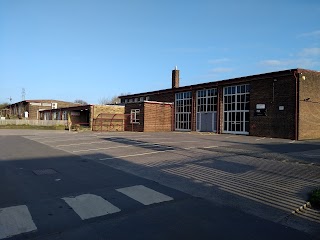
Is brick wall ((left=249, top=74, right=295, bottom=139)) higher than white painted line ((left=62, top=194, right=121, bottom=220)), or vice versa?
brick wall ((left=249, top=74, right=295, bottom=139))

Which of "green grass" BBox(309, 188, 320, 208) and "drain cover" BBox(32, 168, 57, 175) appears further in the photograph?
"drain cover" BBox(32, 168, 57, 175)

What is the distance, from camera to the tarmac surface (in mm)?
4660

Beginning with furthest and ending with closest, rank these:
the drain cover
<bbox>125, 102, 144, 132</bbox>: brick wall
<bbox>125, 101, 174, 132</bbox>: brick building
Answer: <bbox>125, 102, 144, 132</bbox>: brick wall, <bbox>125, 101, 174, 132</bbox>: brick building, the drain cover

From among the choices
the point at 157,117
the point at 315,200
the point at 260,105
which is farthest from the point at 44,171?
the point at 157,117

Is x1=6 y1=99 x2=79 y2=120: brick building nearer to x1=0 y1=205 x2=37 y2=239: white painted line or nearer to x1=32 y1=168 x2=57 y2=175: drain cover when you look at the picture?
x1=32 y1=168 x2=57 y2=175: drain cover

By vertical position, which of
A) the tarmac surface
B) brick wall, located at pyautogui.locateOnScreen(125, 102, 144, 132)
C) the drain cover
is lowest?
the tarmac surface

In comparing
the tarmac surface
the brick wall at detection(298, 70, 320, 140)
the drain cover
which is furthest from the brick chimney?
the drain cover

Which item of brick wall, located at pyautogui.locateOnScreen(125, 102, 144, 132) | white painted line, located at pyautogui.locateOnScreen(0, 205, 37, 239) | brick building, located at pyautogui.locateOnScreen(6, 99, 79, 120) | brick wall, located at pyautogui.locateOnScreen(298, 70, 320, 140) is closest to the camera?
white painted line, located at pyautogui.locateOnScreen(0, 205, 37, 239)

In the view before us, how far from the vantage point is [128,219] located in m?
5.10

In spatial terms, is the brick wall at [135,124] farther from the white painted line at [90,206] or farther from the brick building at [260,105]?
the white painted line at [90,206]

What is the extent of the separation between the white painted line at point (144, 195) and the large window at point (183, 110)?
89.9 feet

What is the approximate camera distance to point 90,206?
5.78 m

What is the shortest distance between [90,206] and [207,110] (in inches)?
1055

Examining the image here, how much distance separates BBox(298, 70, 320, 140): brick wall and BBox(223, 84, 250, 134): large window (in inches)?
190
